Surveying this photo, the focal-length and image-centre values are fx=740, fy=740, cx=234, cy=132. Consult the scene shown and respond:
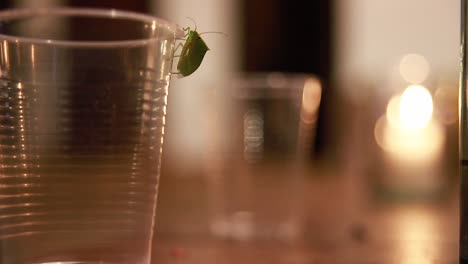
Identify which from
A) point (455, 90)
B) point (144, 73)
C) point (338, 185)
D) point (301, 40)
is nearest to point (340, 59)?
point (301, 40)

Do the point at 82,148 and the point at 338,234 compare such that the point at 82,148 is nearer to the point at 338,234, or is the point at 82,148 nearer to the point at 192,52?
the point at 192,52

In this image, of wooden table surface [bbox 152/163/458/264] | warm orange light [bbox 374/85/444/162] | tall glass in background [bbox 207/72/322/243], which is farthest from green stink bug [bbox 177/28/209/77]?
warm orange light [bbox 374/85/444/162]

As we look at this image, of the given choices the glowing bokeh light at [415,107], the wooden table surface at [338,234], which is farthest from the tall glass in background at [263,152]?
the glowing bokeh light at [415,107]

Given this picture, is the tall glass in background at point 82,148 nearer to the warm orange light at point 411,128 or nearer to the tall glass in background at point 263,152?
the tall glass in background at point 263,152

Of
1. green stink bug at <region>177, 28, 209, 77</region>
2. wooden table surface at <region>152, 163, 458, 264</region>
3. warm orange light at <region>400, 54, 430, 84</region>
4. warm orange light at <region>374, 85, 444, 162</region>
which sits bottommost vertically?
wooden table surface at <region>152, 163, 458, 264</region>

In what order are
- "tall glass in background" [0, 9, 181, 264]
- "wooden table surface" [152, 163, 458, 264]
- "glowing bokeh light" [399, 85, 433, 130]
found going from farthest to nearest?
"glowing bokeh light" [399, 85, 433, 130], "wooden table surface" [152, 163, 458, 264], "tall glass in background" [0, 9, 181, 264]

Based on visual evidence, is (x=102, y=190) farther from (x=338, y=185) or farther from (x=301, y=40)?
(x=301, y=40)

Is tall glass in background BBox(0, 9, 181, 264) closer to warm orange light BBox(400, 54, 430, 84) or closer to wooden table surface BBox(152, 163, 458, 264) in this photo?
wooden table surface BBox(152, 163, 458, 264)
